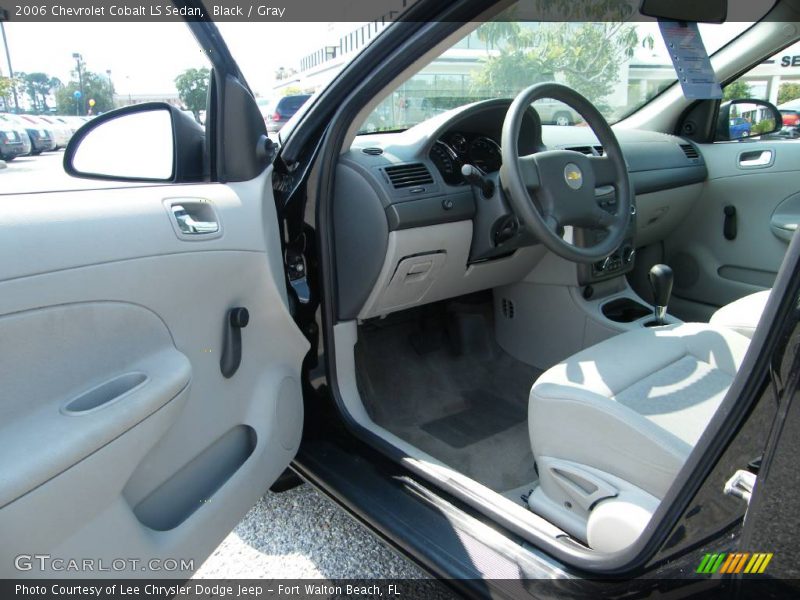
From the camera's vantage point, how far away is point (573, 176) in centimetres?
199

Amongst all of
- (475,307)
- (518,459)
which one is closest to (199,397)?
(518,459)

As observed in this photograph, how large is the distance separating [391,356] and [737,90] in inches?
84.1

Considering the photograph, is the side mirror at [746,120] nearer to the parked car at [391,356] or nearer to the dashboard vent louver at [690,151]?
the dashboard vent louver at [690,151]

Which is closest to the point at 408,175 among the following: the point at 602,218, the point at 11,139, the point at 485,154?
the point at 485,154

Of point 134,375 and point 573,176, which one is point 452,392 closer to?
point 573,176

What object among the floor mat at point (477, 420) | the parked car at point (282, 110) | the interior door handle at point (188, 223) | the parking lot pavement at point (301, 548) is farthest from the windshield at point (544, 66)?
the parking lot pavement at point (301, 548)


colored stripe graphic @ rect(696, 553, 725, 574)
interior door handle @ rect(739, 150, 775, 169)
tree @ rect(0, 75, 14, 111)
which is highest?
tree @ rect(0, 75, 14, 111)

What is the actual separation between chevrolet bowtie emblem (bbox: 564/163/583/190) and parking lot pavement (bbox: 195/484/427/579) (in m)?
1.24

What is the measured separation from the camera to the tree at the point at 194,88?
5.28 feet

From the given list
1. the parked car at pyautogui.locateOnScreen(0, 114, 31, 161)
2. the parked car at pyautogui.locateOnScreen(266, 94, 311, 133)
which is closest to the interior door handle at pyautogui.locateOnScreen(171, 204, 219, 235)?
the parked car at pyautogui.locateOnScreen(0, 114, 31, 161)

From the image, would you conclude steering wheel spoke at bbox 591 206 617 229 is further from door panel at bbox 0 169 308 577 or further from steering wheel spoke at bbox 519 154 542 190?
door panel at bbox 0 169 308 577

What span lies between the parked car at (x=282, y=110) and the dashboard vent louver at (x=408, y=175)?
34cm

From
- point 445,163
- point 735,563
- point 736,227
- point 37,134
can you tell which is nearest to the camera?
point 735,563

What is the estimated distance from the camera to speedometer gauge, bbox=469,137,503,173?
2.30 meters
